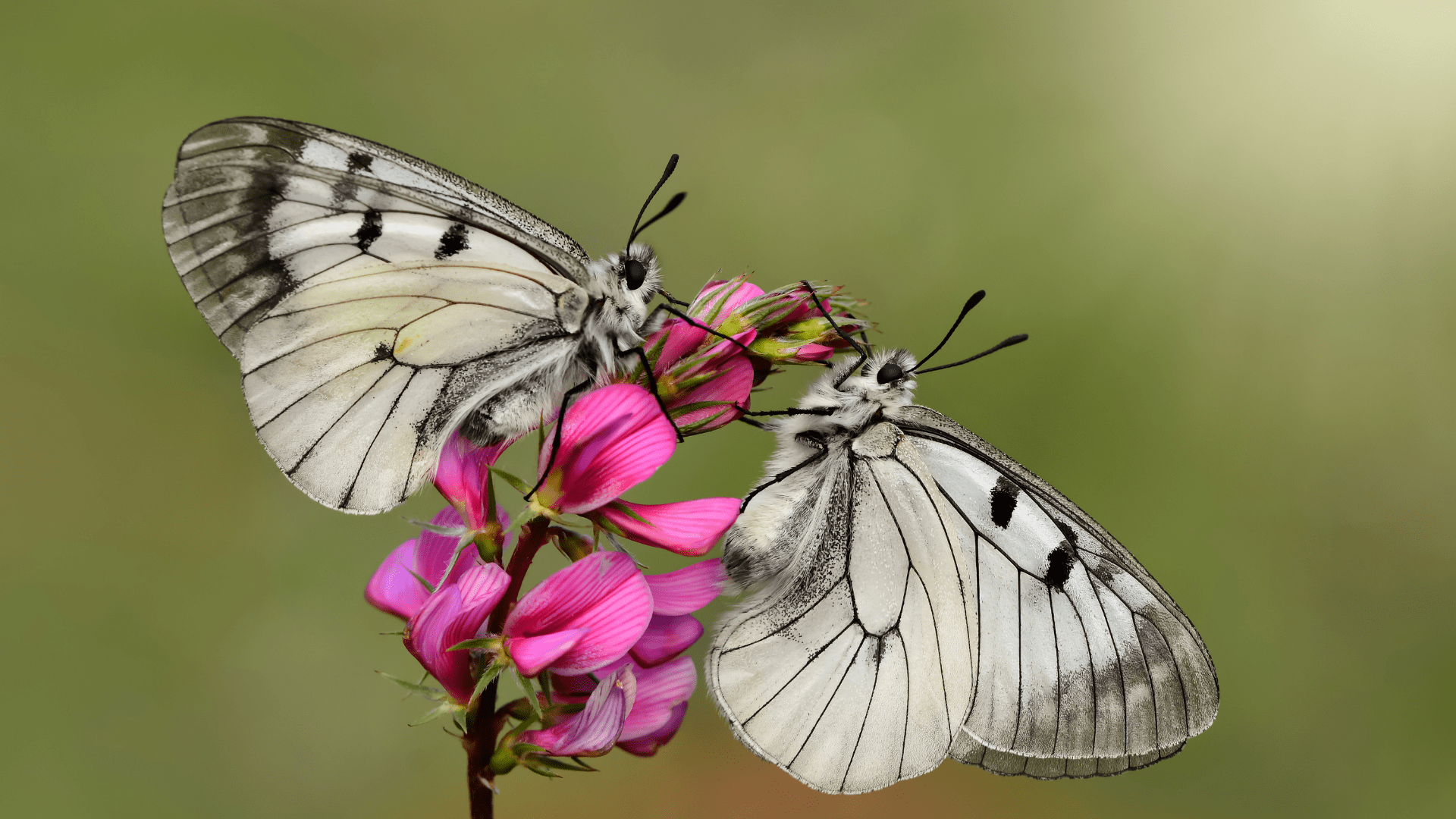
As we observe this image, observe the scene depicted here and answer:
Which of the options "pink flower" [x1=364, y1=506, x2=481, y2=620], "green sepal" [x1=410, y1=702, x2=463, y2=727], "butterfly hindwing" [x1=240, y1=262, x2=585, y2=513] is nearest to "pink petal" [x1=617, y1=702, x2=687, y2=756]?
"green sepal" [x1=410, y1=702, x2=463, y2=727]

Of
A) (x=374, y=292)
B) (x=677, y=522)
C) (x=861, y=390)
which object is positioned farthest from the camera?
(x=861, y=390)

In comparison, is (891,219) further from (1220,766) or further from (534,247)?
(534,247)

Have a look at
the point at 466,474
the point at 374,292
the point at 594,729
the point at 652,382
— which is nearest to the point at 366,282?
the point at 374,292

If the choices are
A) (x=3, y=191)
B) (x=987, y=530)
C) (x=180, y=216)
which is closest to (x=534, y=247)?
(x=180, y=216)

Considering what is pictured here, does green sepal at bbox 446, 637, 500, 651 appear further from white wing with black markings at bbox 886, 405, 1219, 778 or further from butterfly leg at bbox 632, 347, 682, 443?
white wing with black markings at bbox 886, 405, 1219, 778

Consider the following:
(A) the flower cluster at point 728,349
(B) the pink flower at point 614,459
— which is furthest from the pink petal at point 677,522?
(A) the flower cluster at point 728,349

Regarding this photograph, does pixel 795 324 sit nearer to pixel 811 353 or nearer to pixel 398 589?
pixel 811 353
